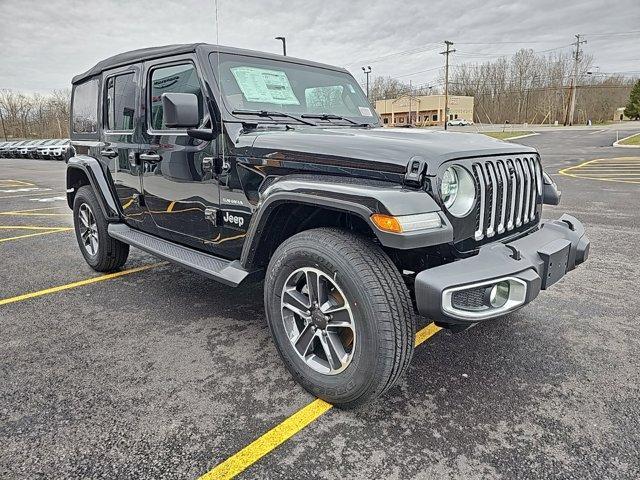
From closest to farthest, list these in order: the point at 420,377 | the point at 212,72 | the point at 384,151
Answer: the point at 384,151 → the point at 420,377 → the point at 212,72

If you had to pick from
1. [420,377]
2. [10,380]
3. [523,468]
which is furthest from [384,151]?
[10,380]

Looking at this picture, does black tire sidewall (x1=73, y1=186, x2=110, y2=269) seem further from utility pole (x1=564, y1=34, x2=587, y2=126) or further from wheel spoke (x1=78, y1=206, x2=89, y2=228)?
utility pole (x1=564, y1=34, x2=587, y2=126)

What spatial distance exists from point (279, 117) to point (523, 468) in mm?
2442

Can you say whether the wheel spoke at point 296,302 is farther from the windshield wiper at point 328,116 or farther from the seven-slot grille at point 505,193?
the windshield wiper at point 328,116

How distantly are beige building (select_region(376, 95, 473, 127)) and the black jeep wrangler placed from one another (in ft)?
133

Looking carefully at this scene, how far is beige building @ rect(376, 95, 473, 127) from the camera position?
49.0 meters

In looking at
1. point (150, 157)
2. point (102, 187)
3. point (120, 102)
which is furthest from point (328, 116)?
point (102, 187)

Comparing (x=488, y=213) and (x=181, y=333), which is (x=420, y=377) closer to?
(x=488, y=213)

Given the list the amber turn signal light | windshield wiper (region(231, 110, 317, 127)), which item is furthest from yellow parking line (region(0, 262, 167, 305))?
the amber turn signal light

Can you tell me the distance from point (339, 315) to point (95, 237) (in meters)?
3.35

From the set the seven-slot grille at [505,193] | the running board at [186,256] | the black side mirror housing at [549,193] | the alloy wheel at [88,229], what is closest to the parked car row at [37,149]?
the alloy wheel at [88,229]

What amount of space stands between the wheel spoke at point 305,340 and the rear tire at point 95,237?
2.69 metres

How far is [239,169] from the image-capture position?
9.40ft

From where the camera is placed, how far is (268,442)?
2098 millimetres
